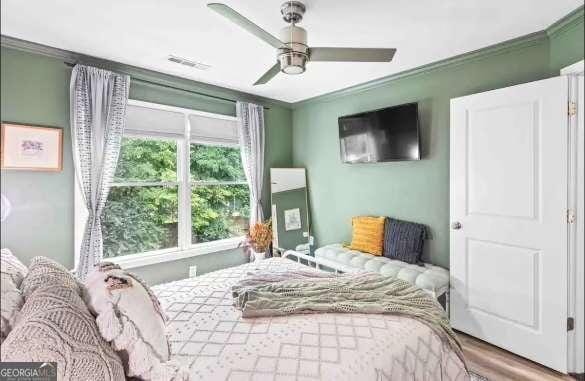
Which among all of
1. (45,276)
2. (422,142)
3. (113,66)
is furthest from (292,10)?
(422,142)

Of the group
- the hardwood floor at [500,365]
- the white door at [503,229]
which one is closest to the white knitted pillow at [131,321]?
the white door at [503,229]

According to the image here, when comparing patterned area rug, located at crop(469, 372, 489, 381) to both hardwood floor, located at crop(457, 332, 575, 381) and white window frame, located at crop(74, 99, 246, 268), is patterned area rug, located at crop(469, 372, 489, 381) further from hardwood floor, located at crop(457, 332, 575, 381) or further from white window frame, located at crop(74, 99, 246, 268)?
white window frame, located at crop(74, 99, 246, 268)

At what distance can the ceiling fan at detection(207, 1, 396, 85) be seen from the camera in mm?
1296

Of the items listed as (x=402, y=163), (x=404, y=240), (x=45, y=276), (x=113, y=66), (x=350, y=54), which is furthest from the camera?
(x=402, y=163)

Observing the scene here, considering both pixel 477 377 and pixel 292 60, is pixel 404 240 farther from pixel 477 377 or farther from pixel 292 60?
pixel 292 60

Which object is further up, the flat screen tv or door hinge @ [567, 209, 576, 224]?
the flat screen tv

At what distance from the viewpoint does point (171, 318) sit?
1274 millimetres

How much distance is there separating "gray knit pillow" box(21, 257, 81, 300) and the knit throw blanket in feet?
2.50

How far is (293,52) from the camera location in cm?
133

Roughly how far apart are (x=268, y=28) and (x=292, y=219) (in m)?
2.02

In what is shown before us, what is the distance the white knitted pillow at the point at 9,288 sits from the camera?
0.45 meters

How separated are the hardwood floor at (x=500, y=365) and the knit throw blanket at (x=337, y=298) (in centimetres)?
69

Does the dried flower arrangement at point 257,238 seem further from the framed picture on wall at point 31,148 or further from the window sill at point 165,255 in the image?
the framed picture on wall at point 31,148

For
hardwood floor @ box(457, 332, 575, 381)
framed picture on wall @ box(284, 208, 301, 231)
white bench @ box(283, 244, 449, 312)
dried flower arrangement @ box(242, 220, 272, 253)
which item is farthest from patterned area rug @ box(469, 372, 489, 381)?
framed picture on wall @ box(284, 208, 301, 231)
